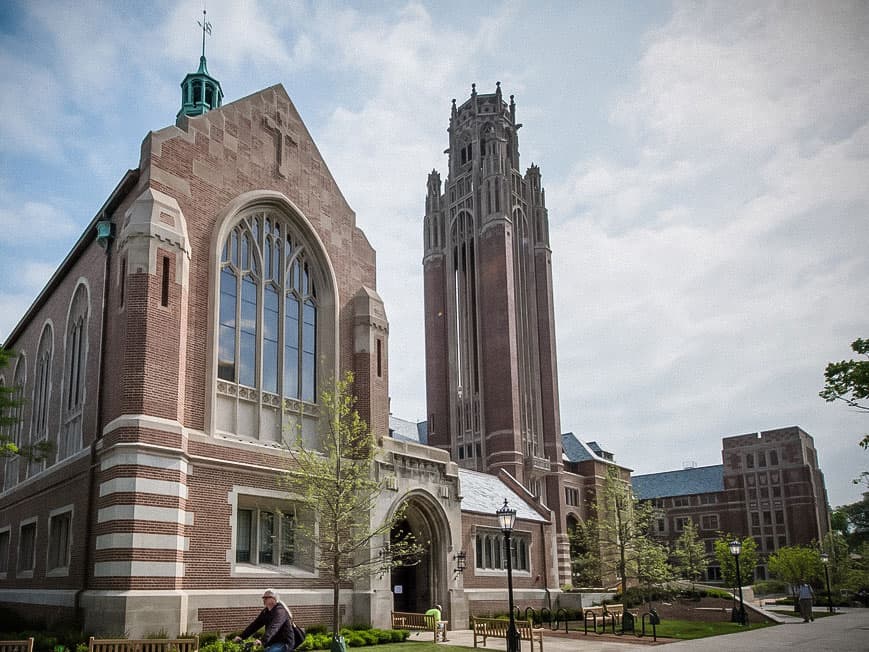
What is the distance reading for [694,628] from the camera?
34.1 metres

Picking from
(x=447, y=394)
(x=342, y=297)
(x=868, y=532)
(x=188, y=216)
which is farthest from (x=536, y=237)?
(x=868, y=532)

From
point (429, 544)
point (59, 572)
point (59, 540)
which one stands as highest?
point (59, 540)

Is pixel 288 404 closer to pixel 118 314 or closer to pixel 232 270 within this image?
pixel 232 270

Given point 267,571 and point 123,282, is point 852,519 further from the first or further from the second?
point 123,282

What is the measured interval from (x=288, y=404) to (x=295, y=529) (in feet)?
13.7

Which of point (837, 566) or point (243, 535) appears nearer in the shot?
point (243, 535)

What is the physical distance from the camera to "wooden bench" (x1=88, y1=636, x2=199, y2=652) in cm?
1627

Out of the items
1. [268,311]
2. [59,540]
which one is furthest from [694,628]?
[59,540]

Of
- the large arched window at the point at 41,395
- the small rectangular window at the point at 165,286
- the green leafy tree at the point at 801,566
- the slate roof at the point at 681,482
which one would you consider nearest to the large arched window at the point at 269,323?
the small rectangular window at the point at 165,286

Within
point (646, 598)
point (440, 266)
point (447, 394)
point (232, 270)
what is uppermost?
point (440, 266)

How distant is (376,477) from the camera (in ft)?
89.6

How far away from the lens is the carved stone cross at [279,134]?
26938 millimetres

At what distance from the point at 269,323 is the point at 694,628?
23.2m

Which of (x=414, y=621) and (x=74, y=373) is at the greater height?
(x=74, y=373)
